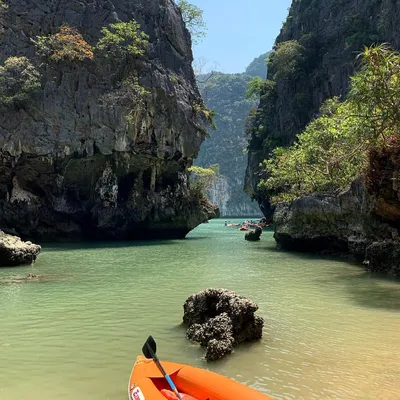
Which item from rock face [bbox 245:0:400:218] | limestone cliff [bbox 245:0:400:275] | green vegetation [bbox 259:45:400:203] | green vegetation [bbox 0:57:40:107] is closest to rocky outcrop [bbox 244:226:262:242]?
limestone cliff [bbox 245:0:400:275]

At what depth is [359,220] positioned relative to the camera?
47.5 ft

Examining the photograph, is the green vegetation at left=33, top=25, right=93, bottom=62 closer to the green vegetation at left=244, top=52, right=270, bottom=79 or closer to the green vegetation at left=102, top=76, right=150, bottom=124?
the green vegetation at left=102, top=76, right=150, bottom=124

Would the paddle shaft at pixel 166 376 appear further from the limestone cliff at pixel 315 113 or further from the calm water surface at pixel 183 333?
the limestone cliff at pixel 315 113

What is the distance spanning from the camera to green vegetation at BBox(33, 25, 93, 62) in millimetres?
23766

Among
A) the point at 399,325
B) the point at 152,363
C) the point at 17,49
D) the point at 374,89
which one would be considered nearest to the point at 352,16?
the point at 17,49

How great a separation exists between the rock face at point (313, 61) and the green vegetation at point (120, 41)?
1769 cm

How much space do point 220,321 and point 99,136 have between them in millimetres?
20849

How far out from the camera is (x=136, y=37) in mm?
25797

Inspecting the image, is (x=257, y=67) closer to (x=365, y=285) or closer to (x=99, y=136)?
(x=99, y=136)

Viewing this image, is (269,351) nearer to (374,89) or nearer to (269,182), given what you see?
(374,89)

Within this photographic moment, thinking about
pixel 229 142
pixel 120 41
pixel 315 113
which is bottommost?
pixel 315 113

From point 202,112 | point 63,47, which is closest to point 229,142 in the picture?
point 202,112

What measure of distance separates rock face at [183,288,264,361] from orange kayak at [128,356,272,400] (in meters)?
1.10

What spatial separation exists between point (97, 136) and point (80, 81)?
146 inches
